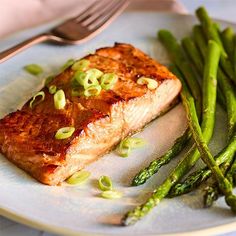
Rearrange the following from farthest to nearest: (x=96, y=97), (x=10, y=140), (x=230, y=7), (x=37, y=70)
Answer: (x=230, y=7) → (x=37, y=70) → (x=96, y=97) → (x=10, y=140)

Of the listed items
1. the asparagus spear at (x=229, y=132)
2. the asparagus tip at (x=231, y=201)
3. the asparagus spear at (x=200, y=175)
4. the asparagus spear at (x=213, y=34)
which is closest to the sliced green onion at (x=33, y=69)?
the asparagus spear at (x=229, y=132)

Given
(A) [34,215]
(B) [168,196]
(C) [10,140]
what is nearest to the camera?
(A) [34,215]

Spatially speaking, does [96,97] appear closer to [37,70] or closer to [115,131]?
[115,131]

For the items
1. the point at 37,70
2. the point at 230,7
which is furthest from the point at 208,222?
the point at 230,7

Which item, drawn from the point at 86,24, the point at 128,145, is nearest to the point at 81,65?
the point at 128,145

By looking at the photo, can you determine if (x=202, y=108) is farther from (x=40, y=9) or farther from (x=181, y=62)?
(x=40, y=9)

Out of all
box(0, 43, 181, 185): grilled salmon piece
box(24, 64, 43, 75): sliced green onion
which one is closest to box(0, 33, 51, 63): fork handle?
box(24, 64, 43, 75): sliced green onion

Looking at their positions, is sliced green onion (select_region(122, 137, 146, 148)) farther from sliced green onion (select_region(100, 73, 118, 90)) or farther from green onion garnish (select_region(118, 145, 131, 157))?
sliced green onion (select_region(100, 73, 118, 90))
